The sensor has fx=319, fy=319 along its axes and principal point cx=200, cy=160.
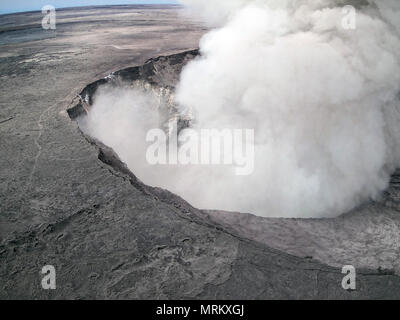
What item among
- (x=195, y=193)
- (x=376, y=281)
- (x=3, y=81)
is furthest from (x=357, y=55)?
(x=3, y=81)

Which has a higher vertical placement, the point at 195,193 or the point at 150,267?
the point at 195,193

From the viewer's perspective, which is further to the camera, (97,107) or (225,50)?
(225,50)

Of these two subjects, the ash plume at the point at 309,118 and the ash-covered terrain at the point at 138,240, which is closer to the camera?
the ash-covered terrain at the point at 138,240

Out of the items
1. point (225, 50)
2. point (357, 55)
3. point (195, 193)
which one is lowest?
point (195, 193)

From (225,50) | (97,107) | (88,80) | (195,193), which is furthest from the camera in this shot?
(225,50)

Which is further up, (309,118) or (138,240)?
(309,118)

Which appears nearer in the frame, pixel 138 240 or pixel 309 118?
pixel 138 240

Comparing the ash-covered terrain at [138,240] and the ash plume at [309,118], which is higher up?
the ash plume at [309,118]

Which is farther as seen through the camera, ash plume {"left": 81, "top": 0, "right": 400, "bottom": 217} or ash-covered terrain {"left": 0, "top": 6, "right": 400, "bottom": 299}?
ash plume {"left": 81, "top": 0, "right": 400, "bottom": 217}

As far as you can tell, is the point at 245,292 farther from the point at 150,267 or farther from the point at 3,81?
the point at 3,81

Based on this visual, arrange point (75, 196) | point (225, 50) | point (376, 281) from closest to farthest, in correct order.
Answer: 1. point (376, 281)
2. point (75, 196)
3. point (225, 50)

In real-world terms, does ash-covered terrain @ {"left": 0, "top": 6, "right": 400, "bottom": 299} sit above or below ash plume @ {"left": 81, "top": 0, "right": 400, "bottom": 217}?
below
